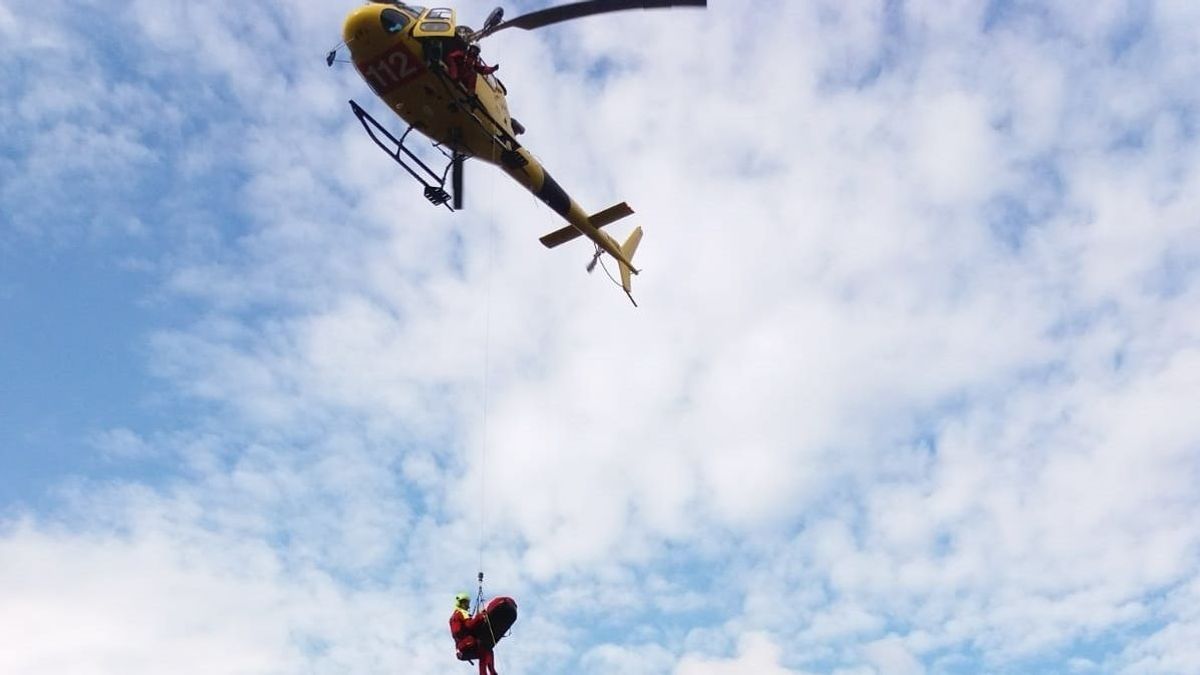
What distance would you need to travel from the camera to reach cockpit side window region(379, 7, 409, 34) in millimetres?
17891

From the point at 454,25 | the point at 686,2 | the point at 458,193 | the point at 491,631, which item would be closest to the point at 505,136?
the point at 458,193

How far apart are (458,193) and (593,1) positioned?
5436 mm

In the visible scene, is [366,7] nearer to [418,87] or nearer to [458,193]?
[418,87]

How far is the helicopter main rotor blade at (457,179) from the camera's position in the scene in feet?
66.3

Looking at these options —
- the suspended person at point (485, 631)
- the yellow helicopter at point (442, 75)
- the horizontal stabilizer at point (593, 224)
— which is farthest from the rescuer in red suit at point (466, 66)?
the suspended person at point (485, 631)

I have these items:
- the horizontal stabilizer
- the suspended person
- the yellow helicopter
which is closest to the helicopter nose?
the yellow helicopter

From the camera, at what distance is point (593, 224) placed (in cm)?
2464

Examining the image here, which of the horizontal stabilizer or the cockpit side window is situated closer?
the cockpit side window

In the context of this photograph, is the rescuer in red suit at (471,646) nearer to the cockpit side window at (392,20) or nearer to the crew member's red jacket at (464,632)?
the crew member's red jacket at (464,632)

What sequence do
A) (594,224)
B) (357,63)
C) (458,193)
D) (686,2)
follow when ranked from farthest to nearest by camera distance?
(594,224), (458,193), (357,63), (686,2)

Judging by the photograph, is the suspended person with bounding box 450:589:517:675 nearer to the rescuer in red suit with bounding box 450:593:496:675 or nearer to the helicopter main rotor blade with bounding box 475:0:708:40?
the rescuer in red suit with bounding box 450:593:496:675

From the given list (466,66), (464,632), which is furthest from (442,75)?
(464,632)

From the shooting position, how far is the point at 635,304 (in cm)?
2492

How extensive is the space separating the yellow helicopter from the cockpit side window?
0.02 metres
